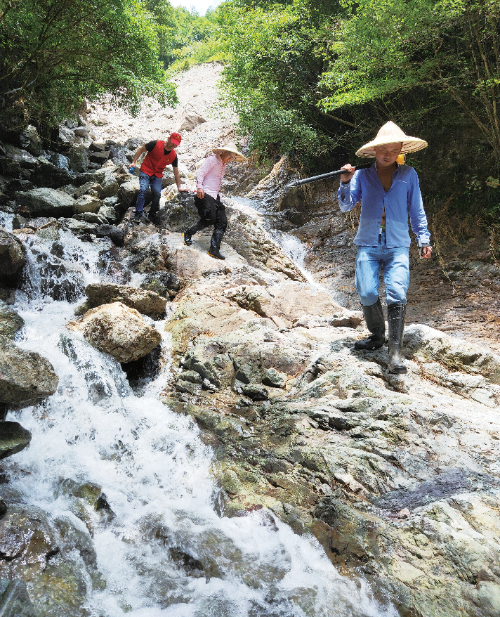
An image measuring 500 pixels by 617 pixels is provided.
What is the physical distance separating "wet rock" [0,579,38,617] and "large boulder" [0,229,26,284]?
4.95 m

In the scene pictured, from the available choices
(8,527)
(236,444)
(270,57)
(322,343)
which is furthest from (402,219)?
(270,57)

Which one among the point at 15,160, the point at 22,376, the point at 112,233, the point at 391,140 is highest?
the point at 15,160

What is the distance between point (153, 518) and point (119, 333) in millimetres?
2425

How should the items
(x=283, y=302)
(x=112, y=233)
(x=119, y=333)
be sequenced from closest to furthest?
(x=119, y=333)
(x=283, y=302)
(x=112, y=233)

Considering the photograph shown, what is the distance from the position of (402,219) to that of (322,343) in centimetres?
160

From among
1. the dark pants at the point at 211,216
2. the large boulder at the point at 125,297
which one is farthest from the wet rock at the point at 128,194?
the large boulder at the point at 125,297

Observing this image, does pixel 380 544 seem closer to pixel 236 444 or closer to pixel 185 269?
pixel 236 444

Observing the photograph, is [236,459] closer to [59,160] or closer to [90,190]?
[90,190]

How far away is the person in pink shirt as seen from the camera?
7375 mm

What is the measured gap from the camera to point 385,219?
420cm

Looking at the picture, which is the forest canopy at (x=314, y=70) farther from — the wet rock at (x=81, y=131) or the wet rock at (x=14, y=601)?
the wet rock at (x=14, y=601)

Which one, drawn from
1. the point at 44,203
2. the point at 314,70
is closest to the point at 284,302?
the point at 44,203

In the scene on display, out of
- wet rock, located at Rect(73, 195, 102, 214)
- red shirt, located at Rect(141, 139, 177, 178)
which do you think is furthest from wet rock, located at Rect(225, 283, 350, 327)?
wet rock, located at Rect(73, 195, 102, 214)

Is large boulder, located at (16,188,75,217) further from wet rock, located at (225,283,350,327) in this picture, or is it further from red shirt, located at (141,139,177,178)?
wet rock, located at (225,283,350,327)
